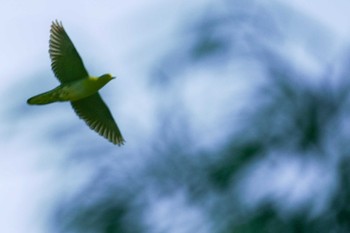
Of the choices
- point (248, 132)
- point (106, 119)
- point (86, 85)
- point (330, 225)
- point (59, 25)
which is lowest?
point (330, 225)

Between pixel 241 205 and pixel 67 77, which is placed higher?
pixel 67 77

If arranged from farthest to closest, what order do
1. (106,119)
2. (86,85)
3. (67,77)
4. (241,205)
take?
(106,119) → (67,77) → (86,85) → (241,205)

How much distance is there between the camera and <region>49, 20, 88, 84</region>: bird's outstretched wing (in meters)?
4.29

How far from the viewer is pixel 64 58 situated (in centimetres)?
463

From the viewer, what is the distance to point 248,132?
3.34ft

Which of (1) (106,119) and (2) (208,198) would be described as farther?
(1) (106,119)

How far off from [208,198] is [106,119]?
12.7ft

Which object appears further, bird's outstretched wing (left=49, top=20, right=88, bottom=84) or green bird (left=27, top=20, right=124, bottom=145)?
bird's outstretched wing (left=49, top=20, right=88, bottom=84)

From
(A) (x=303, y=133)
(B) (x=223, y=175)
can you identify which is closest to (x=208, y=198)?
(B) (x=223, y=175)

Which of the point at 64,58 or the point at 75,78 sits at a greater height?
the point at 64,58

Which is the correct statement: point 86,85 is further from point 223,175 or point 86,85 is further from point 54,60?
point 223,175

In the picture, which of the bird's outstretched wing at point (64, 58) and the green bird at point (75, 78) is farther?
the bird's outstretched wing at point (64, 58)

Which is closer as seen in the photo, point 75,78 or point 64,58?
point 75,78

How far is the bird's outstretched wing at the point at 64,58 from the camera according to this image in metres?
4.29
